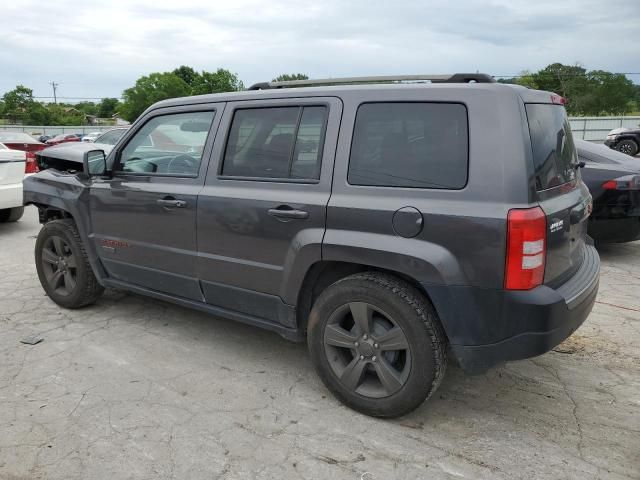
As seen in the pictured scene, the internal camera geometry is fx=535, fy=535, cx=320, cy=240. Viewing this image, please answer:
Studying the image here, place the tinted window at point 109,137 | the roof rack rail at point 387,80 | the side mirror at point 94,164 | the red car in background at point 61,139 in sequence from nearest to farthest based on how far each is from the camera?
the roof rack rail at point 387,80 < the side mirror at point 94,164 < the tinted window at point 109,137 < the red car in background at point 61,139

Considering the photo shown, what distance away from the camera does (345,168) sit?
2.97 m

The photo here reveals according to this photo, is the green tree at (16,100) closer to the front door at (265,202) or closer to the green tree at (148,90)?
the green tree at (148,90)

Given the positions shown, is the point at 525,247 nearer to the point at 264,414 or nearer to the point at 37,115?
the point at 264,414

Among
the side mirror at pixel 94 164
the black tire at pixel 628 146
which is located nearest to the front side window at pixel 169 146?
the side mirror at pixel 94 164

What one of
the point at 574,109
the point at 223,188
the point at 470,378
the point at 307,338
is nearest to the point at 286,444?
the point at 307,338

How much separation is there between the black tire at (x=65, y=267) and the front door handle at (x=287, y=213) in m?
2.13

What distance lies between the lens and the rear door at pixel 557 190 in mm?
2615

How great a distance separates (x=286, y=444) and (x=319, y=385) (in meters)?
0.67

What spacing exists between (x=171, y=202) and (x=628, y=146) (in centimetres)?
1973

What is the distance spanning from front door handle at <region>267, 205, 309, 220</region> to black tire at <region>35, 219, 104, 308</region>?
2.13m

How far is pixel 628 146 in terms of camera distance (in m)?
19.0

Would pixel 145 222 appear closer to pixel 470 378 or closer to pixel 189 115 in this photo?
pixel 189 115

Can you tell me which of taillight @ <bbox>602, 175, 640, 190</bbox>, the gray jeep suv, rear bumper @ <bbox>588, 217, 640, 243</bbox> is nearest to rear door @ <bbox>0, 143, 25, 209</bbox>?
the gray jeep suv

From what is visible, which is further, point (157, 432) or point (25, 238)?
point (25, 238)
